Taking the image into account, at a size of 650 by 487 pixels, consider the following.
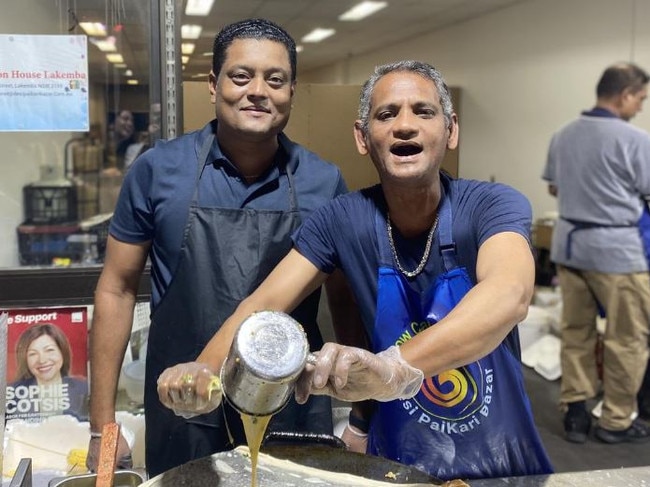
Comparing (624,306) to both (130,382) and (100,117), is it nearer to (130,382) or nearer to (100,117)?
(130,382)

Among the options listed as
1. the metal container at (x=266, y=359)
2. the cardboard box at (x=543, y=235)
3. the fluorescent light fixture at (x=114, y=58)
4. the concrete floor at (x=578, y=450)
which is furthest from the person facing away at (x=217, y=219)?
the cardboard box at (x=543, y=235)

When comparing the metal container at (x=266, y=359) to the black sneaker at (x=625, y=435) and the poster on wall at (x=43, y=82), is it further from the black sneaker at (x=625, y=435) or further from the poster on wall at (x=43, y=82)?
the black sneaker at (x=625, y=435)

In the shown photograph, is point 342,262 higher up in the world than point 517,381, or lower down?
higher up

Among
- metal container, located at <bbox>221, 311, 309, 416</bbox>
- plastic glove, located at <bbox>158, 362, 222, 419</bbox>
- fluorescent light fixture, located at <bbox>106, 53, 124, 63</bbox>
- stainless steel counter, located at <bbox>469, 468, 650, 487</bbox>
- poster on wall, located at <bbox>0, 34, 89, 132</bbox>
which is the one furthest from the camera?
fluorescent light fixture, located at <bbox>106, 53, 124, 63</bbox>

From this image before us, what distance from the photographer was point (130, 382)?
226cm

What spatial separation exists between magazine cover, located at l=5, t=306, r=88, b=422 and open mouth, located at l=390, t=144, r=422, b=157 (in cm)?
138

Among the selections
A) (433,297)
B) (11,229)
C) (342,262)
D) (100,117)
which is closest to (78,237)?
(11,229)

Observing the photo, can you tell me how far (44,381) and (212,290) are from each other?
1113 mm

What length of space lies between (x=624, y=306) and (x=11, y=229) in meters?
2.45

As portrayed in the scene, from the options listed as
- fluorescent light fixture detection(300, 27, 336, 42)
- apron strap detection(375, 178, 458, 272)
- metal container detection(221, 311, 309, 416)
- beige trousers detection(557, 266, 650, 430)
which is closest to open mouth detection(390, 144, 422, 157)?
apron strap detection(375, 178, 458, 272)

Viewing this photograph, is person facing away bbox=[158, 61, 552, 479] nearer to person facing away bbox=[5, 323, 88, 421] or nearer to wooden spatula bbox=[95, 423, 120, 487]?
wooden spatula bbox=[95, 423, 120, 487]

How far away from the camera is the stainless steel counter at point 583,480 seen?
1130mm

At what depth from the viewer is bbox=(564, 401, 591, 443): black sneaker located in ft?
9.91

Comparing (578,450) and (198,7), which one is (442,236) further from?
(578,450)
